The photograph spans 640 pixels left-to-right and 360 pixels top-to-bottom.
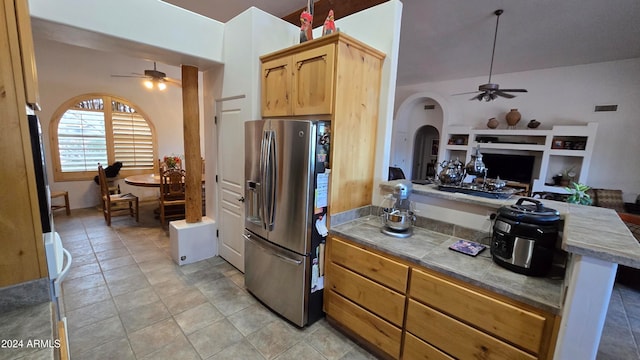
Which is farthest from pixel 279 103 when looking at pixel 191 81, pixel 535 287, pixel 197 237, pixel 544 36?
pixel 544 36

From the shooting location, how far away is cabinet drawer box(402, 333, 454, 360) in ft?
5.06

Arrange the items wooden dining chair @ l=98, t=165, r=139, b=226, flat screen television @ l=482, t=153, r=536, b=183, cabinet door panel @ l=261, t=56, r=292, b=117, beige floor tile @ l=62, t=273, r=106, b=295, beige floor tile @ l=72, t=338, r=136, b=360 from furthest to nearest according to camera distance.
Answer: flat screen television @ l=482, t=153, r=536, b=183 < wooden dining chair @ l=98, t=165, r=139, b=226 < beige floor tile @ l=62, t=273, r=106, b=295 < cabinet door panel @ l=261, t=56, r=292, b=117 < beige floor tile @ l=72, t=338, r=136, b=360

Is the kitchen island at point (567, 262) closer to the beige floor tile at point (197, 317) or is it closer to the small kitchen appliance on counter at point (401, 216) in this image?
the small kitchen appliance on counter at point (401, 216)

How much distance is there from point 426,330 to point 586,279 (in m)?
0.86

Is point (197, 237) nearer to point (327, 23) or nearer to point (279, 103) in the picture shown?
point (279, 103)

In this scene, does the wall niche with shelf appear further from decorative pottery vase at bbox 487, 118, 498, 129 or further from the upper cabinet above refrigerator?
the upper cabinet above refrigerator

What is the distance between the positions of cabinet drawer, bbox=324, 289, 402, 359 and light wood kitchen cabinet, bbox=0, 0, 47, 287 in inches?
68.4

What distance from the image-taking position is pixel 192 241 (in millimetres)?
3160

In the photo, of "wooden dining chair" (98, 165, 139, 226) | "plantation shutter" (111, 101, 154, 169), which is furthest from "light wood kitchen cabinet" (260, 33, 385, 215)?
"plantation shutter" (111, 101, 154, 169)

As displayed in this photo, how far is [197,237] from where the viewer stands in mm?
3195

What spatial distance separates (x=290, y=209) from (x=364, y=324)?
1.02 meters

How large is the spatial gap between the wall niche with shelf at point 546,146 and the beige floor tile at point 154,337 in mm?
6422

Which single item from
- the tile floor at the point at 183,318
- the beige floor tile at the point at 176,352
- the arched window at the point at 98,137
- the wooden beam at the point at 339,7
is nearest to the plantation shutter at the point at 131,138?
the arched window at the point at 98,137

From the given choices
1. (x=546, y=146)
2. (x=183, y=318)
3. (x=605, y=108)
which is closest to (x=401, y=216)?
(x=183, y=318)
